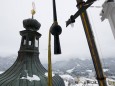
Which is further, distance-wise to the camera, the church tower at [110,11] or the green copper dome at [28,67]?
the green copper dome at [28,67]

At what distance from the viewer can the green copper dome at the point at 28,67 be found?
40.6 ft

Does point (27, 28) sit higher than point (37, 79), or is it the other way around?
point (27, 28)

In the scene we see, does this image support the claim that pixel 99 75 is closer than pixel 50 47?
No

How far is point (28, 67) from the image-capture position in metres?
14.2

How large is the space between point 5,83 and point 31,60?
369cm

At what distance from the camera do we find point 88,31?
15.1 ft

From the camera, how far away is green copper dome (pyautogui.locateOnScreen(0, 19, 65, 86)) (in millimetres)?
12367

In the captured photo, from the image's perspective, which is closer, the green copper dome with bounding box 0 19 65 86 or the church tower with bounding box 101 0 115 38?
the church tower with bounding box 101 0 115 38

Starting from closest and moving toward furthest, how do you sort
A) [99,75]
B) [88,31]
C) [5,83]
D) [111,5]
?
1. [111,5]
2. [99,75]
3. [88,31]
4. [5,83]

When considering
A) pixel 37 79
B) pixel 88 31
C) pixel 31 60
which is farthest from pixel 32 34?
pixel 88 31

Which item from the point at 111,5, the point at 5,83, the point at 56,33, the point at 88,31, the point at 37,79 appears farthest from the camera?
the point at 37,79

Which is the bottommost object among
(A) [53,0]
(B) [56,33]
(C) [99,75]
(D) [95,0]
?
(C) [99,75]

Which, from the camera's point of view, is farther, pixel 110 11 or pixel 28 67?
pixel 28 67

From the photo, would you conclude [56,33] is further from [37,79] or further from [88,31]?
[37,79]
